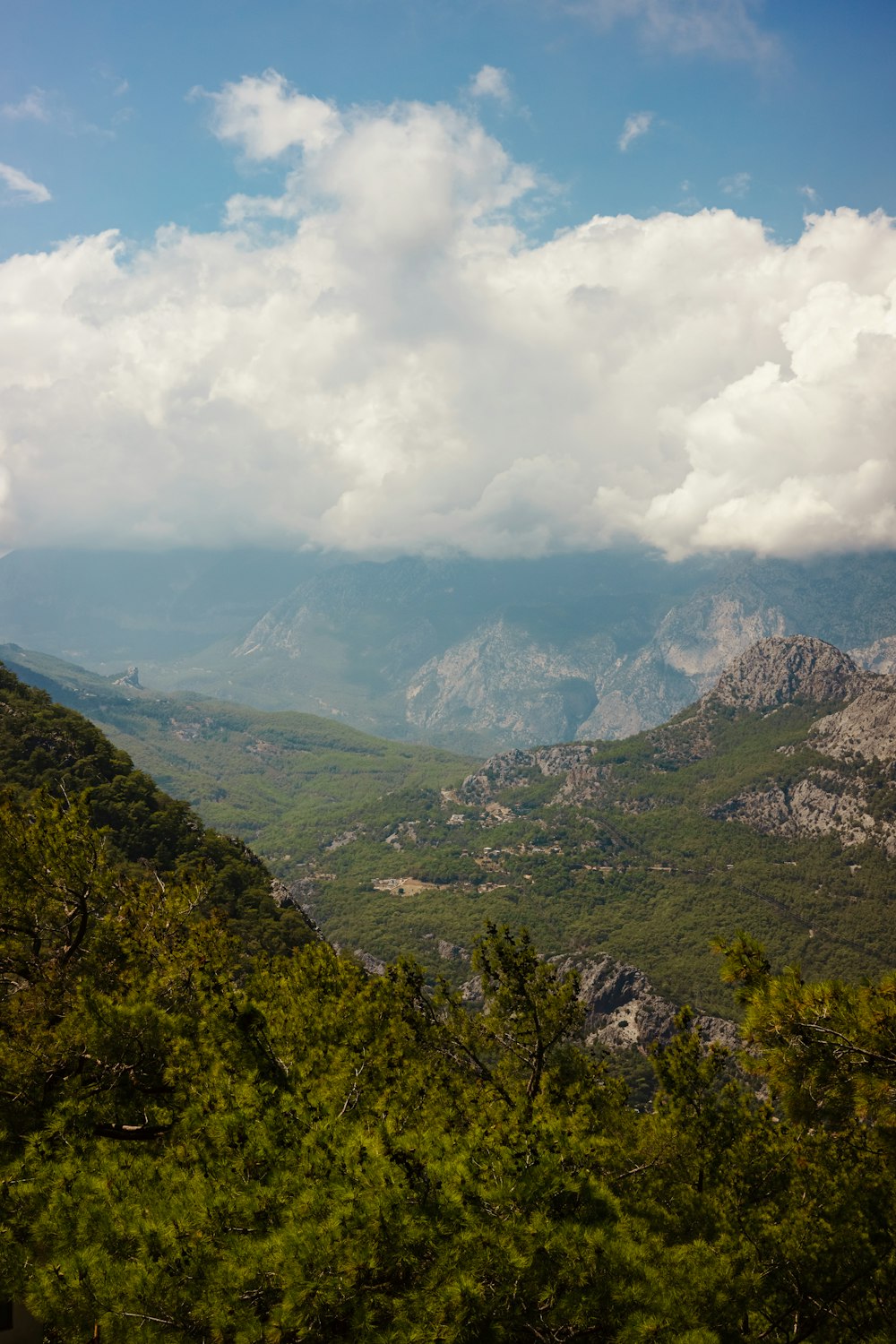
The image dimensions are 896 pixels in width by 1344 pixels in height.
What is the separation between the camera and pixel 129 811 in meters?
69.1

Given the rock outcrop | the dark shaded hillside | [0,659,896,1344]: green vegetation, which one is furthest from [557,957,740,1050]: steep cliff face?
[0,659,896,1344]: green vegetation

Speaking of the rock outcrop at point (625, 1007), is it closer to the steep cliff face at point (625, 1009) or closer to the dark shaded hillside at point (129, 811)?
the steep cliff face at point (625, 1009)

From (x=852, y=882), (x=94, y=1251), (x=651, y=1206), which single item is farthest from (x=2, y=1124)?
(x=852, y=882)

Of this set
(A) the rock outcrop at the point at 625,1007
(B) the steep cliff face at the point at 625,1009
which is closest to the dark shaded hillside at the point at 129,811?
(A) the rock outcrop at the point at 625,1007

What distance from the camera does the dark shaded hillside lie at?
64.4 metres

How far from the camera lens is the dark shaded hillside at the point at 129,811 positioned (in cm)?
6438

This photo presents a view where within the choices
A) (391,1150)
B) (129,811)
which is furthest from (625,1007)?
(391,1150)

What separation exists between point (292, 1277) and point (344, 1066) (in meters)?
5.92

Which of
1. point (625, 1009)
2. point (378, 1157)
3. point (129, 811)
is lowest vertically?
point (625, 1009)

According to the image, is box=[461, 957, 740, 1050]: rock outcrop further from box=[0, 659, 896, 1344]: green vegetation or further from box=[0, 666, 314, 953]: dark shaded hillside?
box=[0, 659, 896, 1344]: green vegetation

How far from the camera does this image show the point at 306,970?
65.5 ft

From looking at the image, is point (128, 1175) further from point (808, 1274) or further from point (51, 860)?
point (808, 1274)

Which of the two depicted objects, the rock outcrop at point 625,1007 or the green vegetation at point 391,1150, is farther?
the rock outcrop at point 625,1007

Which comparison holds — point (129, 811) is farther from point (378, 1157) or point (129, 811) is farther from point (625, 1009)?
point (625, 1009)
